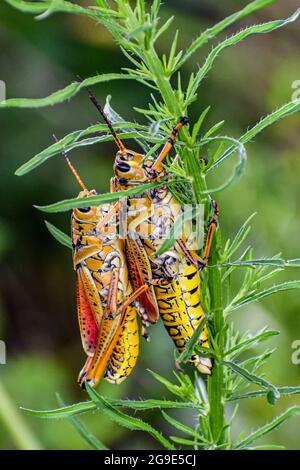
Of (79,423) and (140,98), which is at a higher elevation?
(140,98)

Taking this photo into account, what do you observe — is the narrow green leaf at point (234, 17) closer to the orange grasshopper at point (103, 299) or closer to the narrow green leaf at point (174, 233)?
the narrow green leaf at point (174, 233)

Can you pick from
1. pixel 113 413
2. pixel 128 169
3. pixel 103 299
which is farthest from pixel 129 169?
pixel 113 413

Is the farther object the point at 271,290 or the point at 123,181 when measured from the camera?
the point at 123,181

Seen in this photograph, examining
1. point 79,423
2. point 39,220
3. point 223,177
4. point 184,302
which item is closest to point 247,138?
point 184,302

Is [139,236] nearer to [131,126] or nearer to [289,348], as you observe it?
[131,126]

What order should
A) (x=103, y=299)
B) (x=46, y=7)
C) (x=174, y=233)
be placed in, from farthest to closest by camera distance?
(x=103, y=299) < (x=174, y=233) < (x=46, y=7)

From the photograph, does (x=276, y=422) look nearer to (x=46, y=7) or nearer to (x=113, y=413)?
(x=113, y=413)
